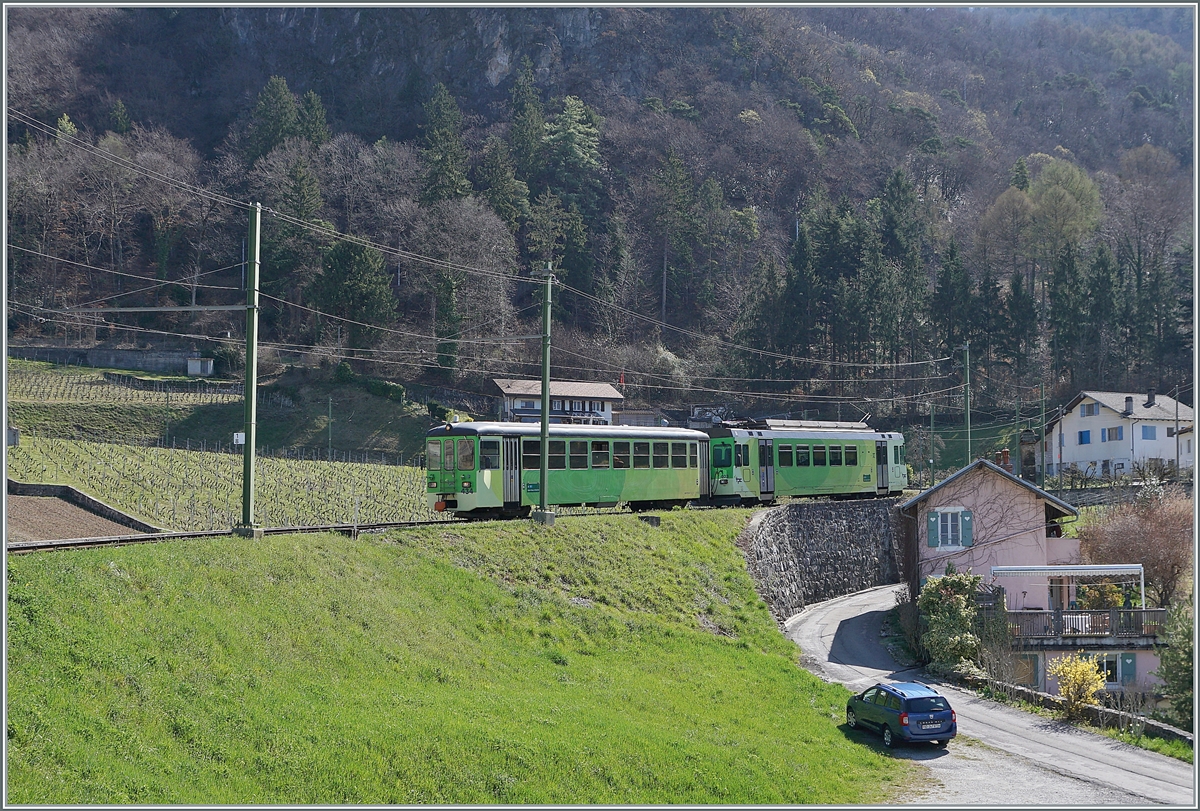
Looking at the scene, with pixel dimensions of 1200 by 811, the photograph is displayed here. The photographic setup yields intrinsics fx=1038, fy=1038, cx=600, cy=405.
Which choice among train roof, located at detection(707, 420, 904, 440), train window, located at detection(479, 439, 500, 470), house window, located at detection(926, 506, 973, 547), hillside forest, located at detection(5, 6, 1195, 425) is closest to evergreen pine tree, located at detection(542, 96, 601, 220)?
hillside forest, located at detection(5, 6, 1195, 425)

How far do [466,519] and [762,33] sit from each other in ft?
365

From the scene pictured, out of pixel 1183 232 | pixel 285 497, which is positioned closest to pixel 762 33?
pixel 1183 232

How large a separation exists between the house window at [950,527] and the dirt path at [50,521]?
25.9m

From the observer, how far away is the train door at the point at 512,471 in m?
28.9

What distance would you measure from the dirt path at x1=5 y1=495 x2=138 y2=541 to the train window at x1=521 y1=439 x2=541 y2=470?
11.9 metres

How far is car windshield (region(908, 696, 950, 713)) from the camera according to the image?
20250 mm

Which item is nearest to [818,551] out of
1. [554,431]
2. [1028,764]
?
→ [554,431]

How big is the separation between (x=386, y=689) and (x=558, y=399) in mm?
53431

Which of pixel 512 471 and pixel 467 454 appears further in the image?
pixel 512 471

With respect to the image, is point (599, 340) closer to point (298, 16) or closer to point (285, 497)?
point (285, 497)

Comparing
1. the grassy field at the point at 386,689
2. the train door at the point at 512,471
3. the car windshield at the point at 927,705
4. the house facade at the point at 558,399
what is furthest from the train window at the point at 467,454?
the house facade at the point at 558,399

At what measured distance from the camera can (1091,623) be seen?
28844 millimetres

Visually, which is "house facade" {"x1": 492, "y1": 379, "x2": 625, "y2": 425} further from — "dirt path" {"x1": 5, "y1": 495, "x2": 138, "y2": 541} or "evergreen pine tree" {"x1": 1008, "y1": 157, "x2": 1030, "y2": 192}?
"evergreen pine tree" {"x1": 1008, "y1": 157, "x2": 1030, "y2": 192}

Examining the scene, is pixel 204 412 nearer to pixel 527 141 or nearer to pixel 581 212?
pixel 581 212
